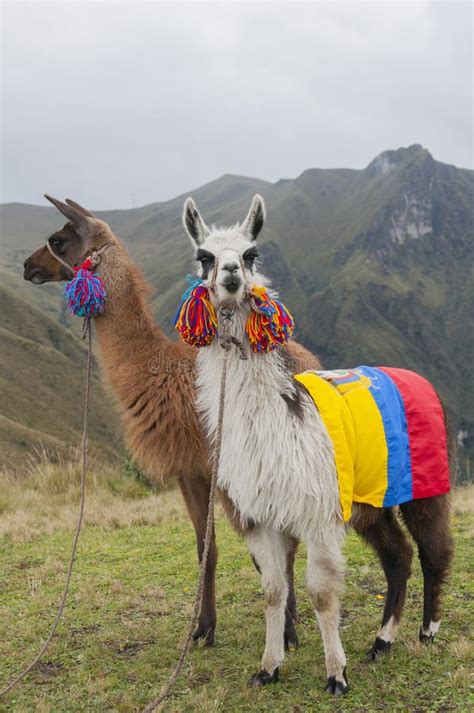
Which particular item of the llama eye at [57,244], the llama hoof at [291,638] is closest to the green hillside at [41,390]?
the llama eye at [57,244]

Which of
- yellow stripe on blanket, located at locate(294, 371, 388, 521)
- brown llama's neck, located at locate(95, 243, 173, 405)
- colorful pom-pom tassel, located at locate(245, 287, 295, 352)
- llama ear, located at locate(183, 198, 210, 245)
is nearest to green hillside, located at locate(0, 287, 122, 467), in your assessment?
brown llama's neck, located at locate(95, 243, 173, 405)

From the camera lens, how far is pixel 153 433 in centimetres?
388

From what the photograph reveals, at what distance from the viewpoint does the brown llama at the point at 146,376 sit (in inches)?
151

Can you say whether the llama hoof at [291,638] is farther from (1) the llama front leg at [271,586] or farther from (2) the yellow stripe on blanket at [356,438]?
(2) the yellow stripe on blanket at [356,438]

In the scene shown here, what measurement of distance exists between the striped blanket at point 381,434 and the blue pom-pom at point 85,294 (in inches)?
58.4

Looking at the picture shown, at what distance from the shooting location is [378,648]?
3.51 m

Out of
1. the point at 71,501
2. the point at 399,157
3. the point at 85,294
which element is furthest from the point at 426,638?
the point at 399,157

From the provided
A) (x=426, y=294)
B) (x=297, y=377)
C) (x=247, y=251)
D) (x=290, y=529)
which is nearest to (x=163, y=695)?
(x=290, y=529)

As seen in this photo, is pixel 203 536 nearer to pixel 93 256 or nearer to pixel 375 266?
pixel 93 256

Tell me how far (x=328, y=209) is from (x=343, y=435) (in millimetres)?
188361

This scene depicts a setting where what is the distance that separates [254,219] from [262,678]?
7.87 ft

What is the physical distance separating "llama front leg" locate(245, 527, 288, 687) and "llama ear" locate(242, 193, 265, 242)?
5.03 ft

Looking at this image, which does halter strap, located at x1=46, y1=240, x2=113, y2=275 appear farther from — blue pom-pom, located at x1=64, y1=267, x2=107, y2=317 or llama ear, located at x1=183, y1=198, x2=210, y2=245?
llama ear, located at x1=183, y1=198, x2=210, y2=245

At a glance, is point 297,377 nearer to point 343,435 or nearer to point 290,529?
point 343,435
